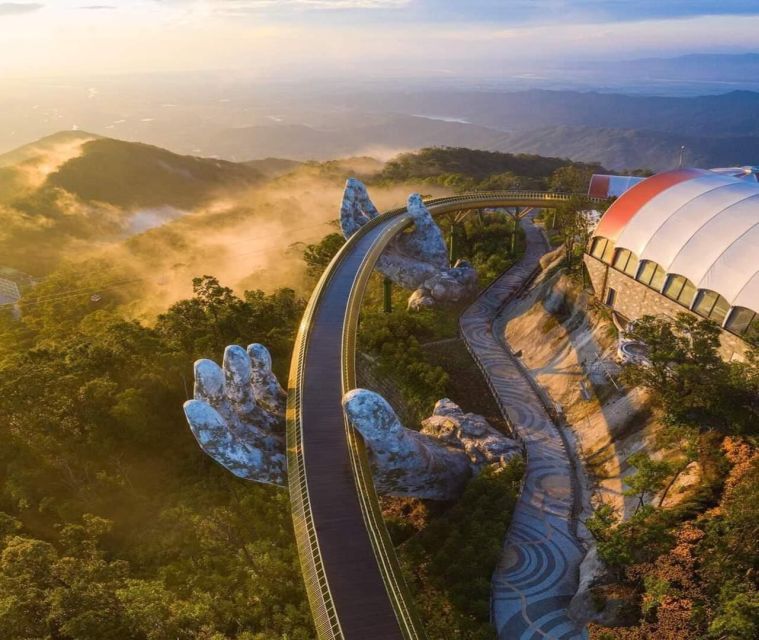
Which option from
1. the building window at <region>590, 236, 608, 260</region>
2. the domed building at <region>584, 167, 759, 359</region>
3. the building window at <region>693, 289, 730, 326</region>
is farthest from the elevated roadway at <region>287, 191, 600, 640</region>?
the building window at <region>693, 289, 730, 326</region>

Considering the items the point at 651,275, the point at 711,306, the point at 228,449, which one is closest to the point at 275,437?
the point at 228,449

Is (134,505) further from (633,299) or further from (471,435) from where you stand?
(633,299)

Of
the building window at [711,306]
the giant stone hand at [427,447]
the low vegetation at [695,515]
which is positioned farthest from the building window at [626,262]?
the giant stone hand at [427,447]

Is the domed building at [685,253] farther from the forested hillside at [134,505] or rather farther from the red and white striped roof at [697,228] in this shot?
the forested hillside at [134,505]

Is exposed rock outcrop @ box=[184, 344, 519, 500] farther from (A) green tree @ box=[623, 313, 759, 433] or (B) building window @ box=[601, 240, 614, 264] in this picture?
(B) building window @ box=[601, 240, 614, 264]

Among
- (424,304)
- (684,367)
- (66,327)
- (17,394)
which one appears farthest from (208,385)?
(66,327)

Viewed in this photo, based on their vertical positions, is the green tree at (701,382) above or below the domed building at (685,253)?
below
